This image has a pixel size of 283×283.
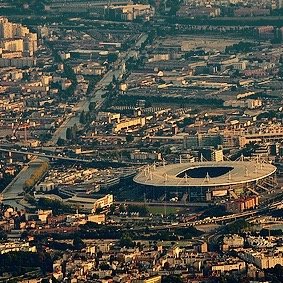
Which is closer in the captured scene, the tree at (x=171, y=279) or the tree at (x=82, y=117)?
the tree at (x=171, y=279)

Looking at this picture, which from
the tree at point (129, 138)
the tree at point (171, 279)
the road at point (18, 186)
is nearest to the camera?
the tree at point (171, 279)

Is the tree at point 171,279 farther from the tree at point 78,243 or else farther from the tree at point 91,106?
the tree at point 91,106

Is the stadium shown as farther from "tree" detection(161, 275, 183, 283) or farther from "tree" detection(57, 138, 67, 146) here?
"tree" detection(161, 275, 183, 283)

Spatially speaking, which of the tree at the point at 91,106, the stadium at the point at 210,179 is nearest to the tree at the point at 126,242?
the stadium at the point at 210,179

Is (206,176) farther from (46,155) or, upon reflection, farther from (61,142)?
(61,142)

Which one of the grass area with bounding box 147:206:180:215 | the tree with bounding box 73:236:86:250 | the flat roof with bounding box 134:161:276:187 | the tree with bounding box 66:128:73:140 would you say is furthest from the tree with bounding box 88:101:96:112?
the tree with bounding box 73:236:86:250

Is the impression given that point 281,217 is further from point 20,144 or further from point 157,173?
point 20,144

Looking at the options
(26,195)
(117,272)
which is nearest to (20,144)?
(26,195)

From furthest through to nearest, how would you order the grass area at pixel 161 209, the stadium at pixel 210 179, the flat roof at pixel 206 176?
the flat roof at pixel 206 176
the stadium at pixel 210 179
the grass area at pixel 161 209
